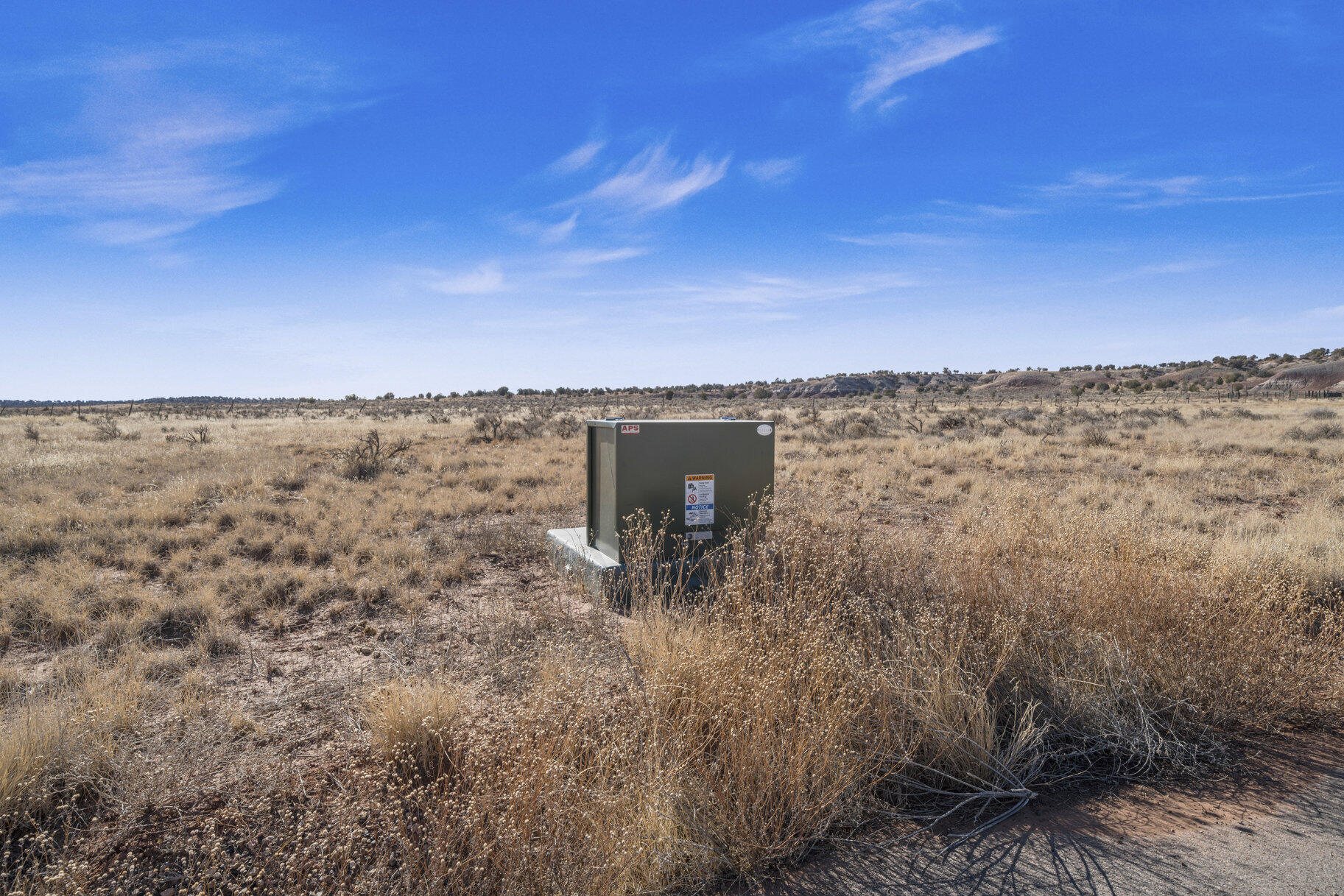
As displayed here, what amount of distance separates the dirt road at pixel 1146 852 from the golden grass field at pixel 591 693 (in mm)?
191

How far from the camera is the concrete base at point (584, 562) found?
5898 mm

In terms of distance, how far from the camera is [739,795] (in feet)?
9.39

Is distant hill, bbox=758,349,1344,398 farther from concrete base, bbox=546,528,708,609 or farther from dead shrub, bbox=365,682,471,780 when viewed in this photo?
dead shrub, bbox=365,682,471,780

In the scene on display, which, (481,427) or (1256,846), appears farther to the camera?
(481,427)

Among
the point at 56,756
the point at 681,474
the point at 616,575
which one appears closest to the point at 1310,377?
the point at 681,474

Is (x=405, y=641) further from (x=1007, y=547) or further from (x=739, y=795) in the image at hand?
(x=1007, y=547)

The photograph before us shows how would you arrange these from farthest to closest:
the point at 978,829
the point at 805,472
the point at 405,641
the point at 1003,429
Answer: the point at 1003,429, the point at 805,472, the point at 405,641, the point at 978,829

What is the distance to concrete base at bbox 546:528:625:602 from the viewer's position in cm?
590

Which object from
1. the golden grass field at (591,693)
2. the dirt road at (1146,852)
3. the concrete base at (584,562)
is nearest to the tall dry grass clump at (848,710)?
the golden grass field at (591,693)

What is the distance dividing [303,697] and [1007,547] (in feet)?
18.9

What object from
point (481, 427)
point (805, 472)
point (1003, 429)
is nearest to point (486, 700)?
point (805, 472)

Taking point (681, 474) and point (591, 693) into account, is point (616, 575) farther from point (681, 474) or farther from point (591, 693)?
point (591, 693)

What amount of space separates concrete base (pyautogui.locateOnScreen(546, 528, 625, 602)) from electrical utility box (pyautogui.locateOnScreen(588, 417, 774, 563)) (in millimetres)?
170

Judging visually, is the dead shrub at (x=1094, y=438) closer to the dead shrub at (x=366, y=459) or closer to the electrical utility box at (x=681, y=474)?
the electrical utility box at (x=681, y=474)
